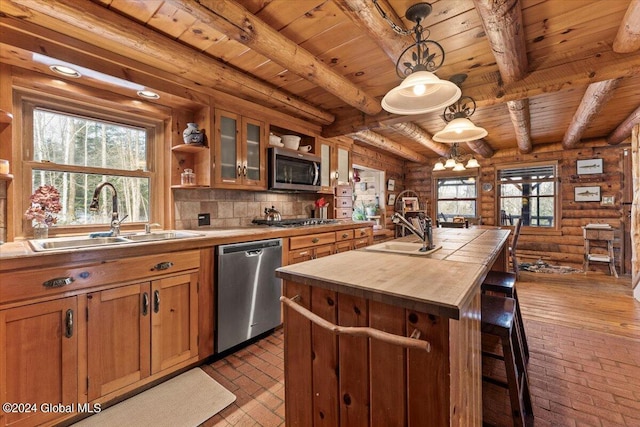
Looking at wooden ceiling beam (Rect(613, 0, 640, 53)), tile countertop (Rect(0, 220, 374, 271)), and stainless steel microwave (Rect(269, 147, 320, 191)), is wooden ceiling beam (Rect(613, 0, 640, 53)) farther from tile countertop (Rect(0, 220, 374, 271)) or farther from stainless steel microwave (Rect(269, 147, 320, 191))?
tile countertop (Rect(0, 220, 374, 271))

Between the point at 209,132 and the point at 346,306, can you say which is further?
the point at 209,132

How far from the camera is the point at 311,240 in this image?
9.90 ft

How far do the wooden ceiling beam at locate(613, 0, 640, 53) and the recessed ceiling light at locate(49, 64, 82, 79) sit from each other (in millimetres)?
3581

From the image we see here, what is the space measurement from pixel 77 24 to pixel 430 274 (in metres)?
2.37

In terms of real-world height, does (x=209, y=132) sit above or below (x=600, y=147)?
below

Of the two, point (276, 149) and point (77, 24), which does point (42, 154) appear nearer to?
point (77, 24)

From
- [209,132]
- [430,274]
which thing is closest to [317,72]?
[209,132]

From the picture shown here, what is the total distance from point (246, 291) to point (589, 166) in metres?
6.78

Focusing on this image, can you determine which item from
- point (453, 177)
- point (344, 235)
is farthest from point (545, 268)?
point (344, 235)

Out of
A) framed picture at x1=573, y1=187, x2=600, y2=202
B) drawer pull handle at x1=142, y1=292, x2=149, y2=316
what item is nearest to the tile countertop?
drawer pull handle at x1=142, y1=292, x2=149, y2=316

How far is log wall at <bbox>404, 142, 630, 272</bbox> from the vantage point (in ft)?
17.0

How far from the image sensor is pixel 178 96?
234cm

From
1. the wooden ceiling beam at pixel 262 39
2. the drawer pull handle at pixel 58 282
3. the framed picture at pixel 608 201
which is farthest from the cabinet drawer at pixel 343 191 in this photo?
the framed picture at pixel 608 201

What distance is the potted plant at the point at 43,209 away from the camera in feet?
6.08
